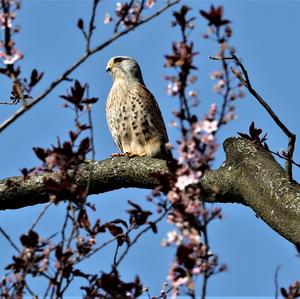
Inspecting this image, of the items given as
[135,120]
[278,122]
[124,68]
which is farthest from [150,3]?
[124,68]

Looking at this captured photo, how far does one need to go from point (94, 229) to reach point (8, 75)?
0.67 m

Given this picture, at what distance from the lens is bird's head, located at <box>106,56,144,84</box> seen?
7.43 meters

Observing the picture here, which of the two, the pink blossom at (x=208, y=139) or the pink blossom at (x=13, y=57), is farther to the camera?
the pink blossom at (x=13, y=57)

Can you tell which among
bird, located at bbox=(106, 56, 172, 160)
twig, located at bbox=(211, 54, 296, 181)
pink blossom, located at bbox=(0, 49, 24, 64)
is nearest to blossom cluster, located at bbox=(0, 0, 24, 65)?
pink blossom, located at bbox=(0, 49, 24, 64)

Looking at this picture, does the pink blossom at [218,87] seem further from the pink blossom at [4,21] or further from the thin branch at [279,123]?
the thin branch at [279,123]

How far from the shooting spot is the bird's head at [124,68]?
7426mm

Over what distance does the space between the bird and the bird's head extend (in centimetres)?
22

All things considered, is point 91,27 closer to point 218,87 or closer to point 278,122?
point 218,87

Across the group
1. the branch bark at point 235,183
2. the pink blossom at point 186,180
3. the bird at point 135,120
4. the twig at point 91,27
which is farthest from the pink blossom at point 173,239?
the bird at point 135,120

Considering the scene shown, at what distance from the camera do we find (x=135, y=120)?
21.8ft

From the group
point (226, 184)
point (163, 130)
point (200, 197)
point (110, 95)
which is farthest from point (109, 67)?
point (200, 197)

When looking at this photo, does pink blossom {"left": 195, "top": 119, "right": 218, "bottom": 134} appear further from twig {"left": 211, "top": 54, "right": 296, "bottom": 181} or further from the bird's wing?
the bird's wing

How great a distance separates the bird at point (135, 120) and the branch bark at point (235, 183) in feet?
5.50

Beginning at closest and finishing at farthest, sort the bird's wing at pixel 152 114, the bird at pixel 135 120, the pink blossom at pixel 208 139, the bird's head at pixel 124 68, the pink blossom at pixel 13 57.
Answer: the pink blossom at pixel 208 139 < the pink blossom at pixel 13 57 < the bird at pixel 135 120 < the bird's wing at pixel 152 114 < the bird's head at pixel 124 68
